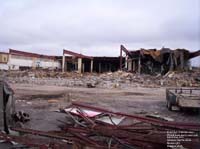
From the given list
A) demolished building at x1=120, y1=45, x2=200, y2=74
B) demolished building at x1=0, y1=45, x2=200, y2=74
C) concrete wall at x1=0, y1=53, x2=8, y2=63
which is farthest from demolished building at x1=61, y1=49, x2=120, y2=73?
concrete wall at x1=0, y1=53, x2=8, y2=63

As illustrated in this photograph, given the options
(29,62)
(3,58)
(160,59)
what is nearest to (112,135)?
(160,59)

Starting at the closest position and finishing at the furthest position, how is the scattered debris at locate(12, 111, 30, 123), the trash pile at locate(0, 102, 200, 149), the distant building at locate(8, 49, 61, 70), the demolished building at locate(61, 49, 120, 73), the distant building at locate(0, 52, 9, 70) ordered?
the trash pile at locate(0, 102, 200, 149), the scattered debris at locate(12, 111, 30, 123), the demolished building at locate(61, 49, 120, 73), the distant building at locate(0, 52, 9, 70), the distant building at locate(8, 49, 61, 70)

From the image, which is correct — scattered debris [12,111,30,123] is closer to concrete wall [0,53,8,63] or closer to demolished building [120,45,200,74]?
demolished building [120,45,200,74]

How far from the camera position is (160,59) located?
36531mm

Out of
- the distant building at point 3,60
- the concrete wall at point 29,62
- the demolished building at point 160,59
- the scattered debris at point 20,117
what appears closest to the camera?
the scattered debris at point 20,117

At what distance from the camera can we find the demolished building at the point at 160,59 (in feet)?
119

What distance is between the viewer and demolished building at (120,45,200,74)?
36.3 meters

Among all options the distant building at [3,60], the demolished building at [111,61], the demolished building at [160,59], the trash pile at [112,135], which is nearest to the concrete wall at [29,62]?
the demolished building at [111,61]

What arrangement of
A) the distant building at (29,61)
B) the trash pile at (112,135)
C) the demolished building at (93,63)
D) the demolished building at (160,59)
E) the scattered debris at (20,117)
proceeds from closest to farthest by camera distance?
the trash pile at (112,135) → the scattered debris at (20,117) → the demolished building at (160,59) → the demolished building at (93,63) → the distant building at (29,61)

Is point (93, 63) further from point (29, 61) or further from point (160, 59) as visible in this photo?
point (160, 59)

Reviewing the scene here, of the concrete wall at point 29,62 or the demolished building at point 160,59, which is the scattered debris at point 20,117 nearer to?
the demolished building at point 160,59

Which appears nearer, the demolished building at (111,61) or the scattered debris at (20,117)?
the scattered debris at (20,117)

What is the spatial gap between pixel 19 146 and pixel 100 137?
1.59 m

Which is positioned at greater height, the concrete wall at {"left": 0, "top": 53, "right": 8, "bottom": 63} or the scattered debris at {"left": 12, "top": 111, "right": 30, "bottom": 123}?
the concrete wall at {"left": 0, "top": 53, "right": 8, "bottom": 63}
